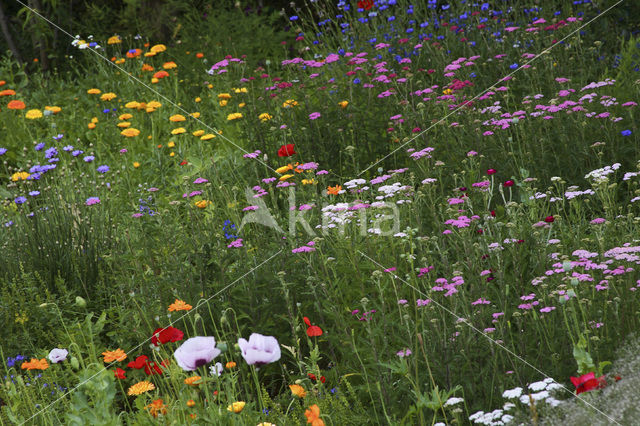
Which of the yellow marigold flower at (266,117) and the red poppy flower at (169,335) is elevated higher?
the yellow marigold flower at (266,117)

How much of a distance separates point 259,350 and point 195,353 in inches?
6.9

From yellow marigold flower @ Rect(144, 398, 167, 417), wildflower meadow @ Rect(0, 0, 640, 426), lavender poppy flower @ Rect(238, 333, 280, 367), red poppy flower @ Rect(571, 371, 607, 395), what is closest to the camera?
red poppy flower @ Rect(571, 371, 607, 395)

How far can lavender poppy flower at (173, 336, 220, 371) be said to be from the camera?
199 cm

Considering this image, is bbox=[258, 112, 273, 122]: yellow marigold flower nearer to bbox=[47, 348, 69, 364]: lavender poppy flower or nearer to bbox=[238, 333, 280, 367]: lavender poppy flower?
bbox=[47, 348, 69, 364]: lavender poppy flower

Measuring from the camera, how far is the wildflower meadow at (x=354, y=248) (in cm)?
253

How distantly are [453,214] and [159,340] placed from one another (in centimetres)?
127

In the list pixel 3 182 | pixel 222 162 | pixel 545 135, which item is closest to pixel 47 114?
pixel 3 182

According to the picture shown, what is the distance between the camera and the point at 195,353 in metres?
2.00

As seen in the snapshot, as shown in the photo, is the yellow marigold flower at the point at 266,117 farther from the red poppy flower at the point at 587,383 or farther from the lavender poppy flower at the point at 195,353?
the red poppy flower at the point at 587,383

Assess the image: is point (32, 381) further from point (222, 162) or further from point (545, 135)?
point (545, 135)

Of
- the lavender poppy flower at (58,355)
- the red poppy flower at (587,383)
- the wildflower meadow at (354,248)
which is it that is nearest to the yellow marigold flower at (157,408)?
the wildflower meadow at (354,248)

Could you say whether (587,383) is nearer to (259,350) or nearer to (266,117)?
(259,350)

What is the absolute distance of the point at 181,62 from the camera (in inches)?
315

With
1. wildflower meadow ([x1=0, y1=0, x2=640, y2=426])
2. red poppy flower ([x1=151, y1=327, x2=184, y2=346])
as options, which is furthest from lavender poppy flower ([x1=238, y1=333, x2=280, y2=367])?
red poppy flower ([x1=151, y1=327, x2=184, y2=346])
